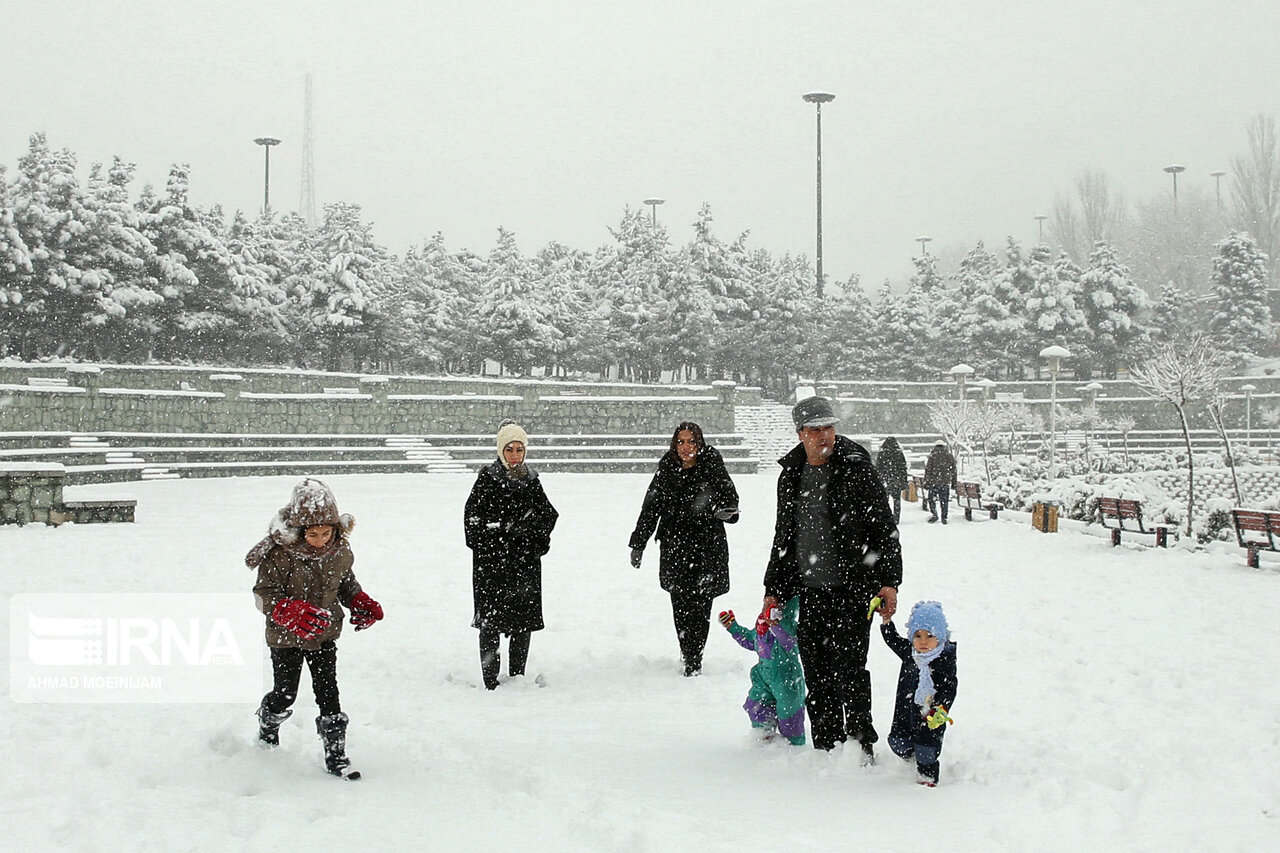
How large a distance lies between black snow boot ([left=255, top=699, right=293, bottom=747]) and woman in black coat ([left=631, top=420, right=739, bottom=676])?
6.85 ft

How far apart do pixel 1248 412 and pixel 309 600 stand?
3833 centimetres

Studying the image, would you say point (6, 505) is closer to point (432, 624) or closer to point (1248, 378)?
point (432, 624)

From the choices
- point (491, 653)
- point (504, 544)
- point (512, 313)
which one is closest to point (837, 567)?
point (504, 544)

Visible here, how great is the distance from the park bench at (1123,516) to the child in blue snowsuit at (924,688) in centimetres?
973

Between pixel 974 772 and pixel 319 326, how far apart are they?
105 ft

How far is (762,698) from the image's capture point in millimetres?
4289

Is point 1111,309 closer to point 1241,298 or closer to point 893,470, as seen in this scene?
point 1241,298

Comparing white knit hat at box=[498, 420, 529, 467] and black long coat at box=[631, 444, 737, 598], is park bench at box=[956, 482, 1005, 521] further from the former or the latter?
white knit hat at box=[498, 420, 529, 467]

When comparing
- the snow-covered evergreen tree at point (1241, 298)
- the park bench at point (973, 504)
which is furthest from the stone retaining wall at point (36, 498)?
the snow-covered evergreen tree at point (1241, 298)

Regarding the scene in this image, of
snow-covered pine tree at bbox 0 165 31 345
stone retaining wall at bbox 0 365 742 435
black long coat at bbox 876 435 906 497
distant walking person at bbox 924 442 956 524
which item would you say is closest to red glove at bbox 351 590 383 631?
black long coat at bbox 876 435 906 497

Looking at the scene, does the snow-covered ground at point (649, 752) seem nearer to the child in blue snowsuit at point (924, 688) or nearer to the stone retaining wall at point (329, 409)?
the child in blue snowsuit at point (924, 688)

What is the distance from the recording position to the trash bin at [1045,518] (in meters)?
14.1

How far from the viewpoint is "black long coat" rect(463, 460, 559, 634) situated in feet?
17.3

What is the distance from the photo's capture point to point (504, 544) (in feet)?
17.4
